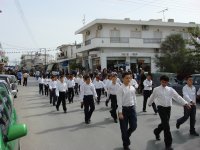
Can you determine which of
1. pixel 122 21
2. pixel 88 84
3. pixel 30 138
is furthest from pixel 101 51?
pixel 30 138

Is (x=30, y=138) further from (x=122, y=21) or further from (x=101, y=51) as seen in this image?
(x=122, y=21)

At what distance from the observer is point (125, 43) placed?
40656 millimetres

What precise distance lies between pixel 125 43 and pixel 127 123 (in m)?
33.2

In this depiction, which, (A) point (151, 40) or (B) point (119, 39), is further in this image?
(A) point (151, 40)

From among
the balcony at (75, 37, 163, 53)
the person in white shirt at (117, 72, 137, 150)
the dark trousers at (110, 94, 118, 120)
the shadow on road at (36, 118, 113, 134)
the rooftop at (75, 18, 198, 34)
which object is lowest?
the shadow on road at (36, 118, 113, 134)

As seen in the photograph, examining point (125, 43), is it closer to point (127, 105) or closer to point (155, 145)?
point (155, 145)

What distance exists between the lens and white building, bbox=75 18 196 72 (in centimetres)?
3975

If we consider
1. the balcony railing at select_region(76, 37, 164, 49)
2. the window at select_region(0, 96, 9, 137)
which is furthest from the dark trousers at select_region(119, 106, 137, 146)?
the balcony railing at select_region(76, 37, 164, 49)

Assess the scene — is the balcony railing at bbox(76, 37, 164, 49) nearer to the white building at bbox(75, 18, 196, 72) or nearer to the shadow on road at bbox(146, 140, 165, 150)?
the white building at bbox(75, 18, 196, 72)

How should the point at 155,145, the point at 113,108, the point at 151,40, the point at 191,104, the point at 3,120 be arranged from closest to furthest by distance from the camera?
the point at 3,120, the point at 155,145, the point at 191,104, the point at 113,108, the point at 151,40

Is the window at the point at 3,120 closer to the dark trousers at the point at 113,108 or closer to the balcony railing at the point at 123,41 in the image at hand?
the dark trousers at the point at 113,108

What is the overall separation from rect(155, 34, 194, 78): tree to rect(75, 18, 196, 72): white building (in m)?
6.32

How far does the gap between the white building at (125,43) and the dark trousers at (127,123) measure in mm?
30866

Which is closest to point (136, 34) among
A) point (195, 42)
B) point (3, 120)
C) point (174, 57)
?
point (174, 57)
